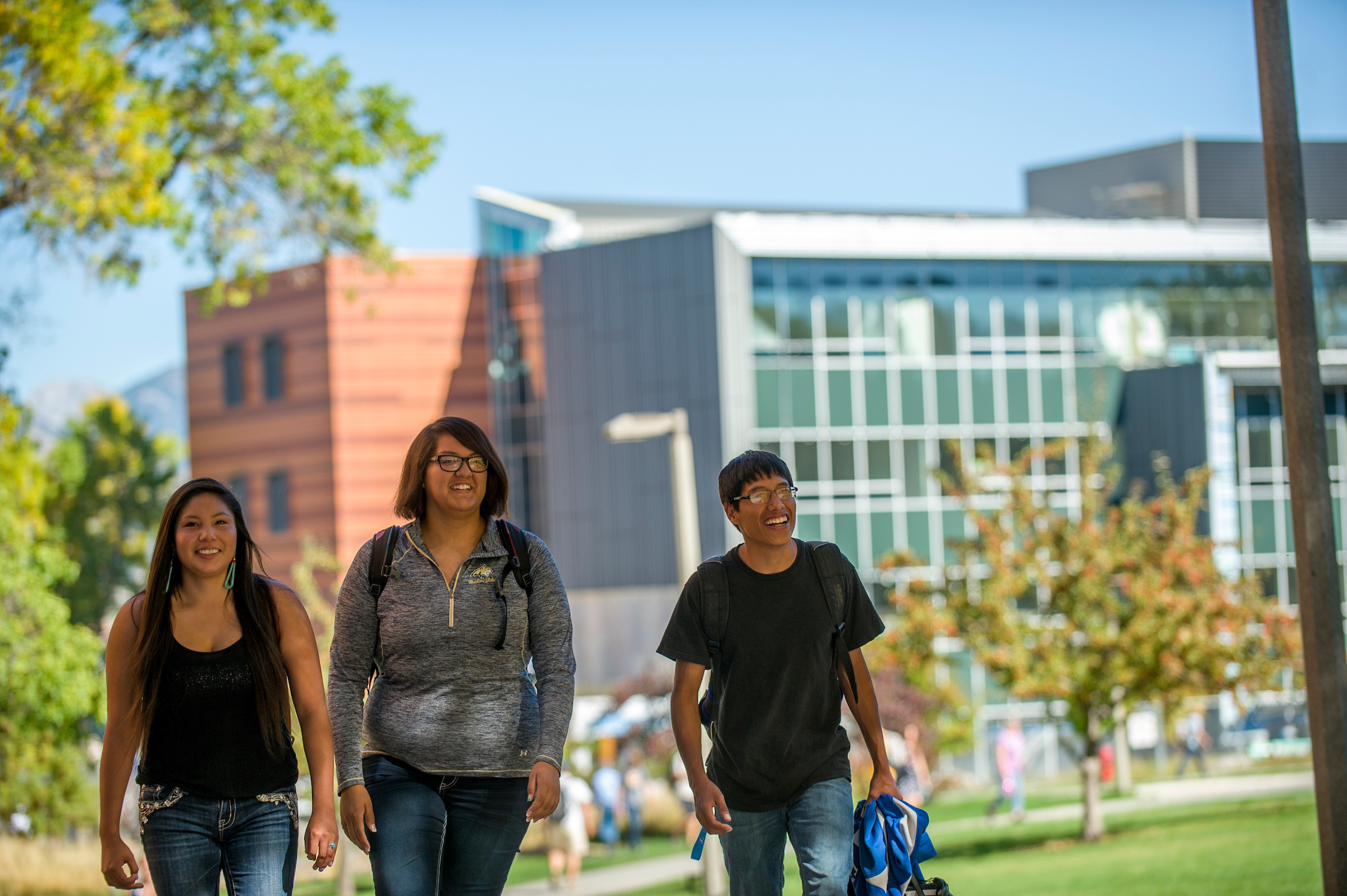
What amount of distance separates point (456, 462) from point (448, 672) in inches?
24.3

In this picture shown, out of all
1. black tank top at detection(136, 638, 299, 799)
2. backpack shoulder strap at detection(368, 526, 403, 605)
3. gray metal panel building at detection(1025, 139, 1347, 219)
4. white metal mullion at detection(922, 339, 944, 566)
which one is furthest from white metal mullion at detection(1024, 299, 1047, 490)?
black tank top at detection(136, 638, 299, 799)

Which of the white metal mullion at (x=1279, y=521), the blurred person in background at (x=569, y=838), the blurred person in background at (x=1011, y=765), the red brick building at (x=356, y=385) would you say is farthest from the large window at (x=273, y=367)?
the blurred person in background at (x=1011, y=765)

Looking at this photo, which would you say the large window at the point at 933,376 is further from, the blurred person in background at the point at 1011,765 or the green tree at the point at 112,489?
the green tree at the point at 112,489

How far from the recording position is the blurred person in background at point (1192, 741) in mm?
33609

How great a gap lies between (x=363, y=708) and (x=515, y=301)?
41562mm

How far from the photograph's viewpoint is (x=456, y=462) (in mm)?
4250

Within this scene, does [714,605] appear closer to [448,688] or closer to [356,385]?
[448,688]

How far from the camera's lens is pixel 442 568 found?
423 cm

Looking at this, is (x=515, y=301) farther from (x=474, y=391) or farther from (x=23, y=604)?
(x=23, y=604)

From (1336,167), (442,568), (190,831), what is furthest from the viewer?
(1336,167)

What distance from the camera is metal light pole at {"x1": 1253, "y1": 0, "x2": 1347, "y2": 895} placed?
5.41m

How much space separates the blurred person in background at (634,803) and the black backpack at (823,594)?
1980 cm

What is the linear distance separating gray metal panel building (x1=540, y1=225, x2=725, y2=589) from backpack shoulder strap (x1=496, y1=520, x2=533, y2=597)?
34.5 meters

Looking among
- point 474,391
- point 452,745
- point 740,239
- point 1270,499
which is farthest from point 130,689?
point 474,391
